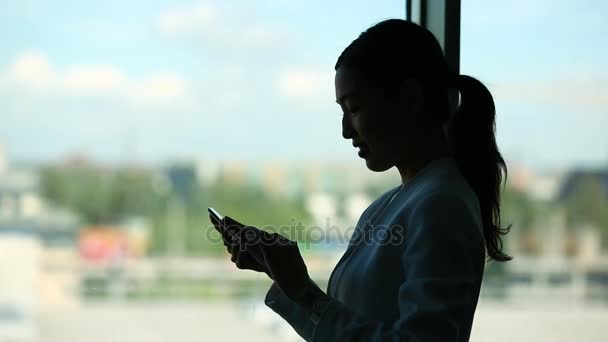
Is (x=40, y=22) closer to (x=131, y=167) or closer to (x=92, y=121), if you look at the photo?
(x=92, y=121)

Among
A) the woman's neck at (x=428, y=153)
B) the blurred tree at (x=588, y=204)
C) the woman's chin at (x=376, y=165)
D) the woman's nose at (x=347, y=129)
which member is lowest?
the blurred tree at (x=588, y=204)

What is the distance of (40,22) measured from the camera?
161 cm

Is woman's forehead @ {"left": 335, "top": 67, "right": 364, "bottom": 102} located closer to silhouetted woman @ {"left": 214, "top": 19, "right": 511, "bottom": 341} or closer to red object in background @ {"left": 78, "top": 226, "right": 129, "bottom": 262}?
silhouetted woman @ {"left": 214, "top": 19, "right": 511, "bottom": 341}

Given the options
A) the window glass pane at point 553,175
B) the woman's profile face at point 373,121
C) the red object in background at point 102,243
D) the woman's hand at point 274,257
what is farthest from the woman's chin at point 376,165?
the red object in background at point 102,243

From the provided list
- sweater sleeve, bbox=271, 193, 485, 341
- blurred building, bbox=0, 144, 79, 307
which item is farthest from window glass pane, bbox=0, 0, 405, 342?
sweater sleeve, bbox=271, 193, 485, 341

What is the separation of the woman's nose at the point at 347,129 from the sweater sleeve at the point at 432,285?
12 cm

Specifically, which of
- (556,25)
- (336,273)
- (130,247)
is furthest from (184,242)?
(556,25)

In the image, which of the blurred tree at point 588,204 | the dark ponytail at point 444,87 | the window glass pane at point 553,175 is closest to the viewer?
the dark ponytail at point 444,87

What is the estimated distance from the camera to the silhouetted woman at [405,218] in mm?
642

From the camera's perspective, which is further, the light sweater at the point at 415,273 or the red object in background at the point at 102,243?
the red object in background at the point at 102,243

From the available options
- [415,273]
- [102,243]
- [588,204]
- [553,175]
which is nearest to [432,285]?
[415,273]

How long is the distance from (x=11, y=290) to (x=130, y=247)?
0.32 meters

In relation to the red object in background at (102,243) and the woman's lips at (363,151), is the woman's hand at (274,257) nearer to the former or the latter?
the woman's lips at (363,151)

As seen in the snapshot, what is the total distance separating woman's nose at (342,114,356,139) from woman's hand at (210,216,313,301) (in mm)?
145
